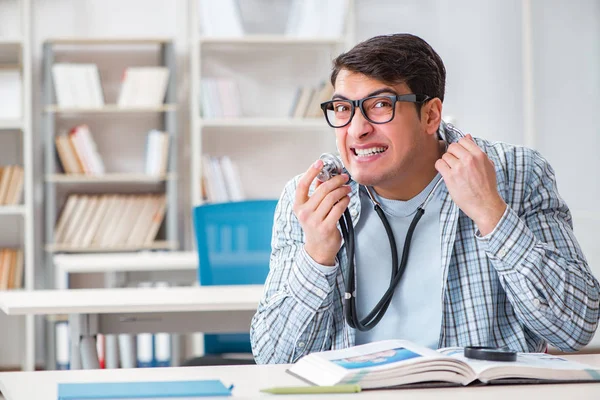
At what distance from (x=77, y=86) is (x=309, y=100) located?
1212 millimetres

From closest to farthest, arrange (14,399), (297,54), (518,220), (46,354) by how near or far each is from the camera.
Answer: (14,399) < (518,220) < (46,354) < (297,54)

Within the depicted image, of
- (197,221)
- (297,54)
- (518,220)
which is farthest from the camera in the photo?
(297,54)

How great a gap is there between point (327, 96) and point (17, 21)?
1722 mm

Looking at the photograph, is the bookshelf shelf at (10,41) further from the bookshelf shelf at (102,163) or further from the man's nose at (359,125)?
the man's nose at (359,125)

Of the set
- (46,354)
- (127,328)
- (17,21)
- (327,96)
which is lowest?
(46,354)

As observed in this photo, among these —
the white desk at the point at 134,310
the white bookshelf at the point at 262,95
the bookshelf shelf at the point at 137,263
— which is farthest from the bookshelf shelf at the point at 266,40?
the white desk at the point at 134,310

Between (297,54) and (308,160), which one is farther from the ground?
(297,54)

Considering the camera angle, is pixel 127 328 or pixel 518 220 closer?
pixel 518 220

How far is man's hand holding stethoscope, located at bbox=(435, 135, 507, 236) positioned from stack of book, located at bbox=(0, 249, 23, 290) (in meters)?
3.46

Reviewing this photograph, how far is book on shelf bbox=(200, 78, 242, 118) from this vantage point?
14.9 ft

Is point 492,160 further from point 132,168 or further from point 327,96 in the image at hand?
point 132,168

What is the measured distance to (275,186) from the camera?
4.89m

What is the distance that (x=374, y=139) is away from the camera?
5.17ft

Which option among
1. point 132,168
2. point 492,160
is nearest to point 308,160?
point 132,168
